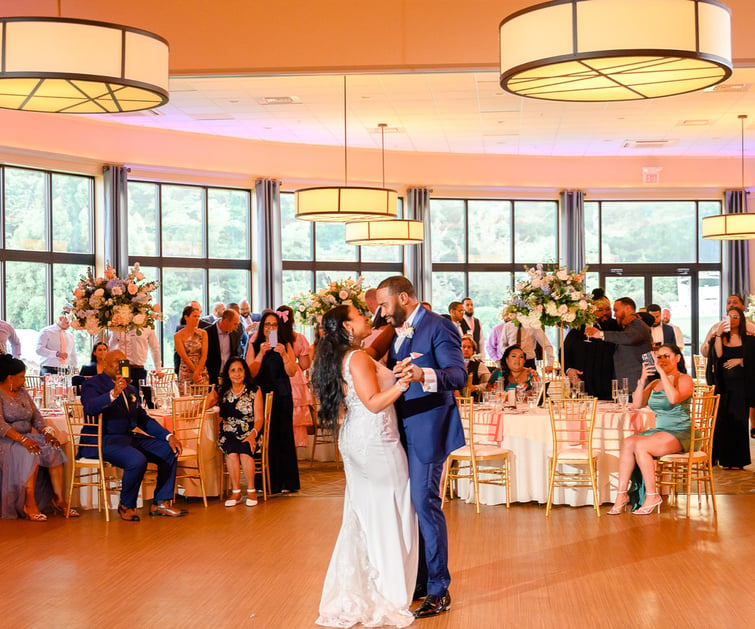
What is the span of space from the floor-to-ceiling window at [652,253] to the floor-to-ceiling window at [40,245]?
32.9 feet

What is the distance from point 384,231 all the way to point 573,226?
576 cm

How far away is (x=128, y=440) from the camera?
820 centimetres

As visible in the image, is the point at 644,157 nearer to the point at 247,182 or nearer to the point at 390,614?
the point at 247,182

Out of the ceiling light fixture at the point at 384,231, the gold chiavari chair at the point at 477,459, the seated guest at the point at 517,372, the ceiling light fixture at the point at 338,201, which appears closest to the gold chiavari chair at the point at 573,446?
the gold chiavari chair at the point at 477,459

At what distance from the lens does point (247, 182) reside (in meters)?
17.7

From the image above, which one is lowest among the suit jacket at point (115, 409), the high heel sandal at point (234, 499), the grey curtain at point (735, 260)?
the high heel sandal at point (234, 499)

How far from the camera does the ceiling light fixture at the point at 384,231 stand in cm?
1490

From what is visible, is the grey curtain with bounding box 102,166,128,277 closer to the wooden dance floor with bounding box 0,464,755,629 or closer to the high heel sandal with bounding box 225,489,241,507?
the high heel sandal with bounding box 225,489,241,507

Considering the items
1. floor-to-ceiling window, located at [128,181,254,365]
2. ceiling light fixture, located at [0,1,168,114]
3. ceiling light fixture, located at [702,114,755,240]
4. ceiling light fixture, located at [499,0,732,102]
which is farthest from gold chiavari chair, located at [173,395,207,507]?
ceiling light fixture, located at [702,114,755,240]

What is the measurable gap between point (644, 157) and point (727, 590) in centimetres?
1454

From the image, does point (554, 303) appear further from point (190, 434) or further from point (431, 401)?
point (431, 401)

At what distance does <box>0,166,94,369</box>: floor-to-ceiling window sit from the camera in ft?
48.6

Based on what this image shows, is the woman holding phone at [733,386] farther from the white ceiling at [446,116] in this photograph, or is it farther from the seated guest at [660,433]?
the white ceiling at [446,116]

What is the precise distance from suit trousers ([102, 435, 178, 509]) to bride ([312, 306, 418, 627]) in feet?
11.1
